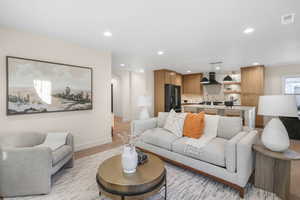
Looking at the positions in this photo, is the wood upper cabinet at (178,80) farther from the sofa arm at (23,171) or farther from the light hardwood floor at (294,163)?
the sofa arm at (23,171)

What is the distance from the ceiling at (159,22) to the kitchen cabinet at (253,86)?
2.18 meters

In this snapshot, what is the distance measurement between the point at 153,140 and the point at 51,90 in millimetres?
2307

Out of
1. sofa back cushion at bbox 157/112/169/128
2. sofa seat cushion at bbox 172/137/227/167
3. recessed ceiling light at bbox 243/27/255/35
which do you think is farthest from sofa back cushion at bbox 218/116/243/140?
recessed ceiling light at bbox 243/27/255/35

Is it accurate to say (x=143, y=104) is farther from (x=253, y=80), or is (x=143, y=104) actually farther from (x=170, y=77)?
(x=253, y=80)

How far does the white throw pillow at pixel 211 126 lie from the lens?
8.80ft

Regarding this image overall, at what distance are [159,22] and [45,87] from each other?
2.50m

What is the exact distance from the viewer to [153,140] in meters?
2.85

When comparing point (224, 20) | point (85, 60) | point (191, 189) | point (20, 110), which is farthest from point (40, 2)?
point (191, 189)

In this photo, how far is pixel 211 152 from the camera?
6.78ft

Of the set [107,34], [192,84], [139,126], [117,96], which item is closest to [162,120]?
[139,126]

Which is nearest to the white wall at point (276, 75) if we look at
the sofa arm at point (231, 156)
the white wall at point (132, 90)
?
the white wall at point (132, 90)

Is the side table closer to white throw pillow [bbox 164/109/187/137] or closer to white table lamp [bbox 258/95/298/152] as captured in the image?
white table lamp [bbox 258/95/298/152]

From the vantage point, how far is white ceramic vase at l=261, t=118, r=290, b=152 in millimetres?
1750

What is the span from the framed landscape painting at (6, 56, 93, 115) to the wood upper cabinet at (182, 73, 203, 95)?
216 inches
